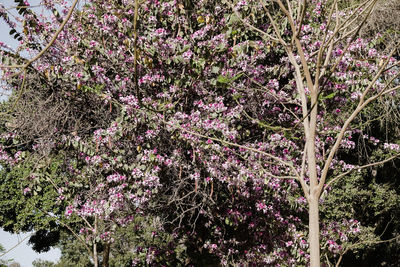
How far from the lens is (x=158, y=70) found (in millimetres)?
5730

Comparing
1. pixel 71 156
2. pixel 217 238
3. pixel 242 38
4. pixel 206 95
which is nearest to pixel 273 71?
pixel 242 38

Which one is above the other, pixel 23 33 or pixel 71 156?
pixel 23 33

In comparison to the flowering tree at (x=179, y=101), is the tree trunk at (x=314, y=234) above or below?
below

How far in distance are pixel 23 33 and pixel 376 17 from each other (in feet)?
27.0

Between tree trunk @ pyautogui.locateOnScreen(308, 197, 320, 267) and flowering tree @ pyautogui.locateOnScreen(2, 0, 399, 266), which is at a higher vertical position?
flowering tree @ pyautogui.locateOnScreen(2, 0, 399, 266)

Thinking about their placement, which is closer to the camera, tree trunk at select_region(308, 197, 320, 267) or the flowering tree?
tree trunk at select_region(308, 197, 320, 267)

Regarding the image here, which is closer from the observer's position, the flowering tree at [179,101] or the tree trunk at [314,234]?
the tree trunk at [314,234]

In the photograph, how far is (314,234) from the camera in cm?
215

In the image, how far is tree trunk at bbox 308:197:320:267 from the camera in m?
2.10

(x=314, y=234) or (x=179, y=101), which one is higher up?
(x=179, y=101)

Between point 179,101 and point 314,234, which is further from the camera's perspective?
point 179,101

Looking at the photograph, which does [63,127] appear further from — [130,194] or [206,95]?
[206,95]

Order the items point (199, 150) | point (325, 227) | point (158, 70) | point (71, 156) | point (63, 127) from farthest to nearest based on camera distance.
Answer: point (325, 227), point (71, 156), point (63, 127), point (158, 70), point (199, 150)

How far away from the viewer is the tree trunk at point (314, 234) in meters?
2.10
